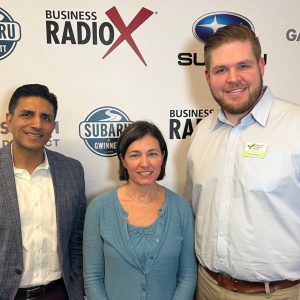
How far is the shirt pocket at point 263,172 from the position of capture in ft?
4.34

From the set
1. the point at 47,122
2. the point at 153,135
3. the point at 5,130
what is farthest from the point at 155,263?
the point at 5,130

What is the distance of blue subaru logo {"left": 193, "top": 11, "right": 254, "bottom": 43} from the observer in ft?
6.08

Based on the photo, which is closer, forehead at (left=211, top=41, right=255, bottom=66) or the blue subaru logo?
forehead at (left=211, top=41, right=255, bottom=66)

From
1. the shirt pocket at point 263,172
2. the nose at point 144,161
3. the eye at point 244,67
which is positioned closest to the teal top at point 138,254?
the nose at point 144,161

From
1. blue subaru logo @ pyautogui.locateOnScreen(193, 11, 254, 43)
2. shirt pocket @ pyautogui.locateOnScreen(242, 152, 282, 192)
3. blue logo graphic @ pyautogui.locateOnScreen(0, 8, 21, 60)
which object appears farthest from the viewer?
blue subaru logo @ pyautogui.locateOnScreen(193, 11, 254, 43)

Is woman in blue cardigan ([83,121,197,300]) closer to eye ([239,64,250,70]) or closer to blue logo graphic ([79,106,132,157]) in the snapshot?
blue logo graphic ([79,106,132,157])

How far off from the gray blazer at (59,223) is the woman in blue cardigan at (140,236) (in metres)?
0.14

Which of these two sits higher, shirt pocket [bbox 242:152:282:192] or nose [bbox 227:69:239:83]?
nose [bbox 227:69:239:83]

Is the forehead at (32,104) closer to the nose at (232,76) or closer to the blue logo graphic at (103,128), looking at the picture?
the blue logo graphic at (103,128)

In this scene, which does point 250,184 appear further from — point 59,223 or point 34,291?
point 34,291

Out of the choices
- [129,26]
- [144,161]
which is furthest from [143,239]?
[129,26]

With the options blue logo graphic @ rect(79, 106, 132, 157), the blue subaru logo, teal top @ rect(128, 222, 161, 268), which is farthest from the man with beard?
blue logo graphic @ rect(79, 106, 132, 157)

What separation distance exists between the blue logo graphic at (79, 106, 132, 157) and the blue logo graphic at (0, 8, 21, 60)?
21.5 inches

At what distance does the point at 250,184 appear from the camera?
1.36 metres
